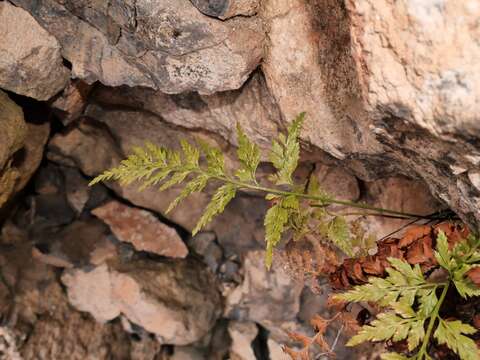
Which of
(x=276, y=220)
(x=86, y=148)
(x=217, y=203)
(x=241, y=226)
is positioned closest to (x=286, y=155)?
(x=276, y=220)

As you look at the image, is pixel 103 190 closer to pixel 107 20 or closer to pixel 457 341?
pixel 107 20

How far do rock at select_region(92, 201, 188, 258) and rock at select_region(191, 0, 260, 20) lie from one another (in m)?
2.22

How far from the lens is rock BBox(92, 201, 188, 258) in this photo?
4379 millimetres

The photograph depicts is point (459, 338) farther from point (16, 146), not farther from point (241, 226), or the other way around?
point (16, 146)

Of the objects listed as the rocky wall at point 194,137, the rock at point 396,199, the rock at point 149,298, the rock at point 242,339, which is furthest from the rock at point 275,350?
the rock at point 396,199

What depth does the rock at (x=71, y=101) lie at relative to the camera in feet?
11.0

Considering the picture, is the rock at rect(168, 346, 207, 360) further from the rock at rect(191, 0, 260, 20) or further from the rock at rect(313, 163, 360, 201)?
the rock at rect(191, 0, 260, 20)

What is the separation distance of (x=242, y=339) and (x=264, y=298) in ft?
1.34

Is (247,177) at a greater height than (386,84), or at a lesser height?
lesser

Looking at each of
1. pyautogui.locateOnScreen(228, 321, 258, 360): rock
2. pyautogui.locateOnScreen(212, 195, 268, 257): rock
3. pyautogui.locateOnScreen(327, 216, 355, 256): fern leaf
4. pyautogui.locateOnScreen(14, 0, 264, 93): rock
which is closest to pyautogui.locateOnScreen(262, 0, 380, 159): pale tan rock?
pyautogui.locateOnScreen(14, 0, 264, 93): rock

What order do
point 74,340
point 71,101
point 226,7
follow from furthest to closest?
1. point 74,340
2. point 71,101
3. point 226,7

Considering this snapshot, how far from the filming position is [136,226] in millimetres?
4391

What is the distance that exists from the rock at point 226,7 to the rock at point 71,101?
118cm

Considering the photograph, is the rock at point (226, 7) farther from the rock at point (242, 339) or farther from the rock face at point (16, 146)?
the rock at point (242, 339)
